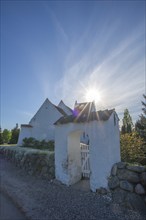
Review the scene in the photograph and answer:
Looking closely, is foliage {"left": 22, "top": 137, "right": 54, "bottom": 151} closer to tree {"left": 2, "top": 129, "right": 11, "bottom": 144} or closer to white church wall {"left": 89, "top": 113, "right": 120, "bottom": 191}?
white church wall {"left": 89, "top": 113, "right": 120, "bottom": 191}

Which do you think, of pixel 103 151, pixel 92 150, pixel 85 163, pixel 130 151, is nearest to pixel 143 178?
pixel 103 151

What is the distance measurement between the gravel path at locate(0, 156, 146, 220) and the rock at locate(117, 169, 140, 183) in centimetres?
92

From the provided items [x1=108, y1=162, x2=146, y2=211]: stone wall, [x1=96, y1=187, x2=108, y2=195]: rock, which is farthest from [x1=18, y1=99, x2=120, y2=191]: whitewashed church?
[x1=108, y1=162, x2=146, y2=211]: stone wall

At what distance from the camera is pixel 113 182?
6117 millimetres

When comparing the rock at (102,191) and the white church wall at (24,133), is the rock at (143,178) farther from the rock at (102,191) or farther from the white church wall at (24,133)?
the white church wall at (24,133)

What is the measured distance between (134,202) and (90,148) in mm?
2511

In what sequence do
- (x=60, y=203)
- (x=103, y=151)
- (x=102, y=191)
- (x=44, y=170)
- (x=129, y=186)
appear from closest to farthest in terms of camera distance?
1. (x=129, y=186)
2. (x=60, y=203)
3. (x=102, y=191)
4. (x=103, y=151)
5. (x=44, y=170)

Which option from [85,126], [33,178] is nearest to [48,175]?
[33,178]

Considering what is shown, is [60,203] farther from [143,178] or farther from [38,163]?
[38,163]

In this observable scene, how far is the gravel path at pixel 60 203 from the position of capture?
485cm

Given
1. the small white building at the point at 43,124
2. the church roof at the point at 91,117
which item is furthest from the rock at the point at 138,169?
the small white building at the point at 43,124

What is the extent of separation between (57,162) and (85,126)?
8.49ft

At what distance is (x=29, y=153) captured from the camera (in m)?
11.1

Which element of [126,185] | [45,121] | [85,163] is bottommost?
[126,185]
